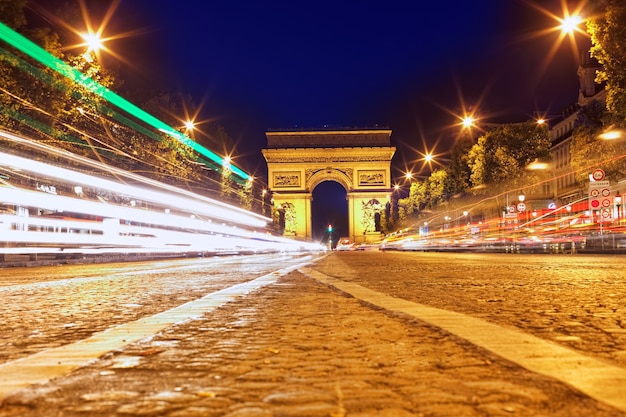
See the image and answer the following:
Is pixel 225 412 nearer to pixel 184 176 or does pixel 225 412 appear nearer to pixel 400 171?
pixel 184 176

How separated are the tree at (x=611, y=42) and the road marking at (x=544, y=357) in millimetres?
17280

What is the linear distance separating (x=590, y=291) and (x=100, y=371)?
196 inches

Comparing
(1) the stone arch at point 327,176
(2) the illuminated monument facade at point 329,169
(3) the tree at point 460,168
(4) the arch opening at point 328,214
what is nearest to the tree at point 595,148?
(3) the tree at point 460,168

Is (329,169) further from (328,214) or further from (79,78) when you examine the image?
(328,214)

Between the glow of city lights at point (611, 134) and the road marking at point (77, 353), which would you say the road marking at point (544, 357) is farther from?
the glow of city lights at point (611, 134)

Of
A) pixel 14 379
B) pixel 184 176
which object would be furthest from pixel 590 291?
pixel 184 176

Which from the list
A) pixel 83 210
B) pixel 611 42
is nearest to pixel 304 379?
pixel 83 210

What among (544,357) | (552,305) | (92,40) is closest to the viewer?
(544,357)

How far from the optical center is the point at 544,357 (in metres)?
2.46

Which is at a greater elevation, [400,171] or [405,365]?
[400,171]

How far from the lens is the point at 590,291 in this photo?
5.86m

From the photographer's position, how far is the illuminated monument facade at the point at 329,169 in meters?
76.4

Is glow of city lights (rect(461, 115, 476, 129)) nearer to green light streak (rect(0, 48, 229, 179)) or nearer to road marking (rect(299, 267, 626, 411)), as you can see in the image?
green light streak (rect(0, 48, 229, 179))

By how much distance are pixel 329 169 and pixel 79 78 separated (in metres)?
54.5
